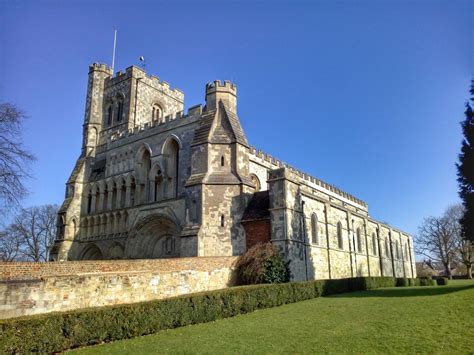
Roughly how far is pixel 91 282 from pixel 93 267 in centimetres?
137

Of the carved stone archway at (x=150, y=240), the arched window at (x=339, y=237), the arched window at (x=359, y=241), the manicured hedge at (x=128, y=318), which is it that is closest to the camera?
the manicured hedge at (x=128, y=318)

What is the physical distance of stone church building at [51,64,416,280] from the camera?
74.4 feet

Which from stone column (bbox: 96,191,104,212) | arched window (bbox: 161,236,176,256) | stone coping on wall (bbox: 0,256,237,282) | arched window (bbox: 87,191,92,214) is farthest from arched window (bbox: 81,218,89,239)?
stone coping on wall (bbox: 0,256,237,282)

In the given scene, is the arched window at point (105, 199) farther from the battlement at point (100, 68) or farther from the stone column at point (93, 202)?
the battlement at point (100, 68)

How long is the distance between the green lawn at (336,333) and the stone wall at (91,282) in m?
3.02

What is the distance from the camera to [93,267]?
14.7 meters

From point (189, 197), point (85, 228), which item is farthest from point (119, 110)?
point (189, 197)

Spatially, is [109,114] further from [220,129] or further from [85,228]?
[220,129]

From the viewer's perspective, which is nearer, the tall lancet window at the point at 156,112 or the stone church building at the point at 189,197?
the stone church building at the point at 189,197

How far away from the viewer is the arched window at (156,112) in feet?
122

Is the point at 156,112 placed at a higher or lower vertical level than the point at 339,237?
higher

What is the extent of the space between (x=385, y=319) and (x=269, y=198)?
38.5 ft

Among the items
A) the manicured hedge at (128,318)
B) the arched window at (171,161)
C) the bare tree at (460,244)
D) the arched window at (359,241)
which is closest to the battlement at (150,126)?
the arched window at (171,161)

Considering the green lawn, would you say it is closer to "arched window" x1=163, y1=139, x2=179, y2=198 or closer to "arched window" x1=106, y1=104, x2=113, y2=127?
"arched window" x1=163, y1=139, x2=179, y2=198
